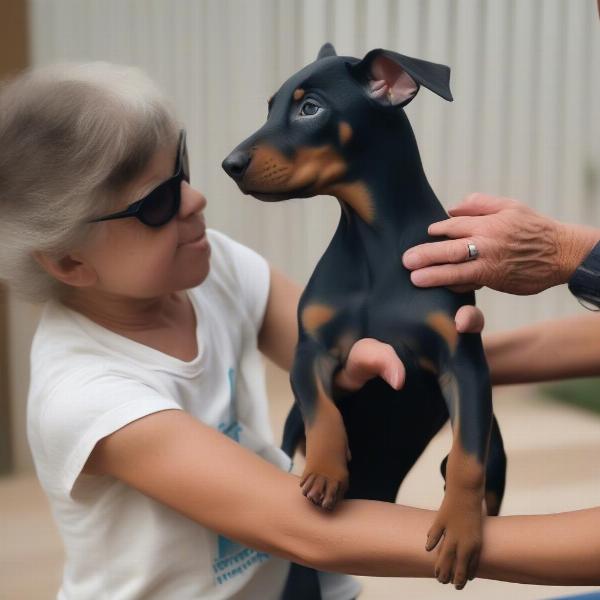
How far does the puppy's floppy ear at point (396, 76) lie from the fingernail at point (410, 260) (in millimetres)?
147

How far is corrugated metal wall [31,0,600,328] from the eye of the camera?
2.62m

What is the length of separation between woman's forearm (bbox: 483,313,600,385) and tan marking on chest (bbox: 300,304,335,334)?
389 mm

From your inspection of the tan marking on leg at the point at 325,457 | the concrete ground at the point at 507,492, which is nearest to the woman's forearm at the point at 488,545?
the tan marking on leg at the point at 325,457

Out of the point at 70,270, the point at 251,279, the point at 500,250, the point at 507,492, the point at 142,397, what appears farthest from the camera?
the point at 507,492

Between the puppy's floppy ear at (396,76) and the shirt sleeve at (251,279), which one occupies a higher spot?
the puppy's floppy ear at (396,76)

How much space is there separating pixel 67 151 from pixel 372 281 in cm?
43

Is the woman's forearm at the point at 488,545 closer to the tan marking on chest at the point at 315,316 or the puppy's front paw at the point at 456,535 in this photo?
the puppy's front paw at the point at 456,535

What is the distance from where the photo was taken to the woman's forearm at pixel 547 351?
4.10ft

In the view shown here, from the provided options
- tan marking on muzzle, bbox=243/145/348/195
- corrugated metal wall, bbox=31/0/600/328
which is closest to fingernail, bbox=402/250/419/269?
tan marking on muzzle, bbox=243/145/348/195

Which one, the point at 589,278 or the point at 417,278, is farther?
the point at 589,278

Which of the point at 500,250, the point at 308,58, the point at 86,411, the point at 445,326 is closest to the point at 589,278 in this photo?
the point at 500,250

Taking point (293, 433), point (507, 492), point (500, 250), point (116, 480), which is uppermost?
point (500, 250)

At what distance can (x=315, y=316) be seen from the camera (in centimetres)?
93

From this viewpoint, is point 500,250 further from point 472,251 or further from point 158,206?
point 158,206
